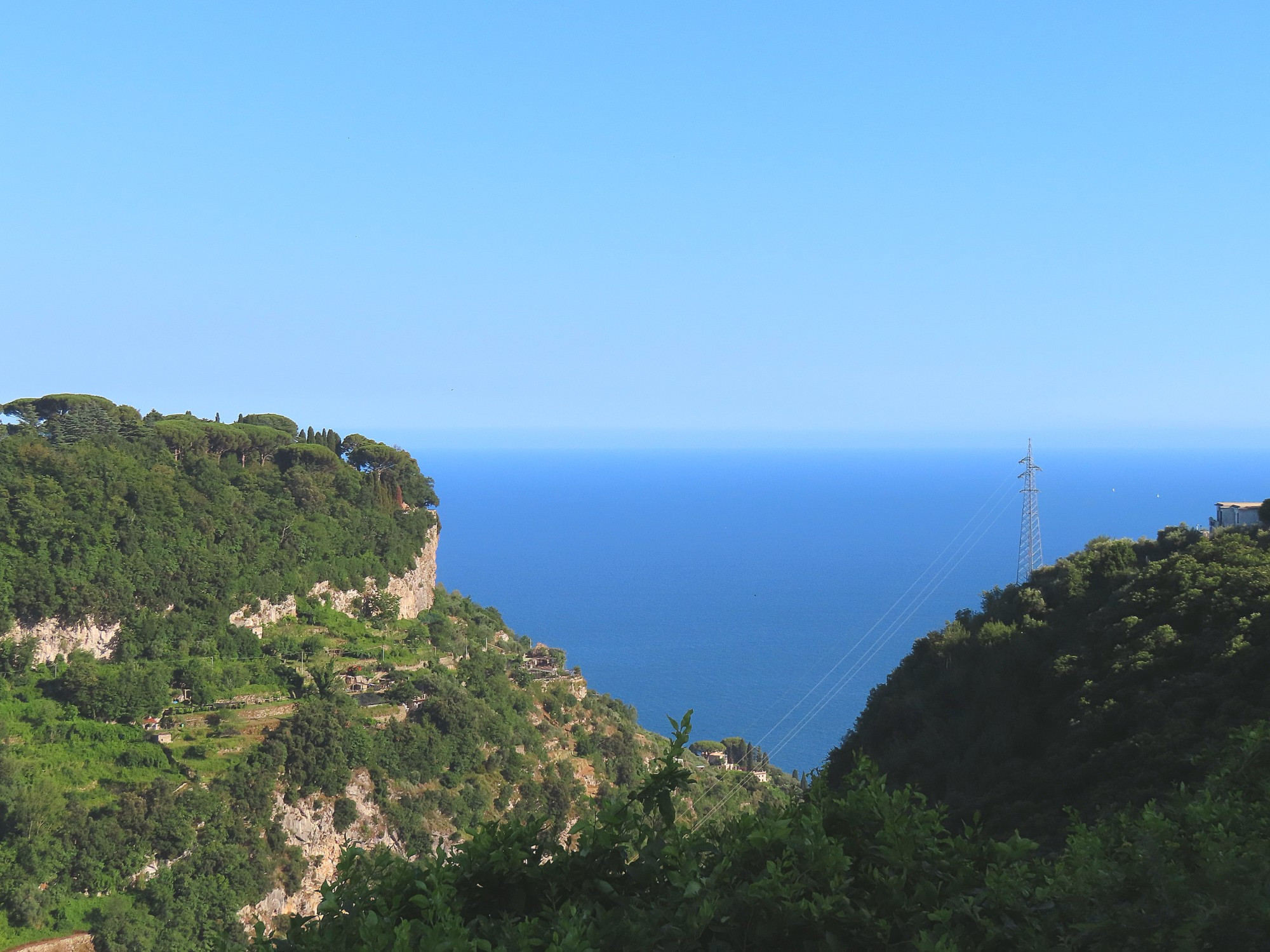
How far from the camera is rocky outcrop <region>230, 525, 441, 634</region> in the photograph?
114 ft

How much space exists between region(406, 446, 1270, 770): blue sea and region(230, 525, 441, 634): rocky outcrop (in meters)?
17.2

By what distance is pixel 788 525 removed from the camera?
142 m

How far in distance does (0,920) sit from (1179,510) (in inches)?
4510

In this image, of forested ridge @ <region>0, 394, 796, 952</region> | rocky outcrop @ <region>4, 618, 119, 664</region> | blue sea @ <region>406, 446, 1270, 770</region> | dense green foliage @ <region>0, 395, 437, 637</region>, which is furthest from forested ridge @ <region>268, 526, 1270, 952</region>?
blue sea @ <region>406, 446, 1270, 770</region>

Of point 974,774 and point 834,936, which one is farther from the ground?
point 834,936

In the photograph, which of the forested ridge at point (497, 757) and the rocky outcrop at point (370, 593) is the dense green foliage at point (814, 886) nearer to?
the forested ridge at point (497, 757)

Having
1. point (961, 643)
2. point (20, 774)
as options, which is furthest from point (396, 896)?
point (20, 774)

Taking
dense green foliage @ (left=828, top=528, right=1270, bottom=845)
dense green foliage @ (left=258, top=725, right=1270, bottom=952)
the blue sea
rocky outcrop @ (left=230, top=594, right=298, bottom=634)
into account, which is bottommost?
the blue sea

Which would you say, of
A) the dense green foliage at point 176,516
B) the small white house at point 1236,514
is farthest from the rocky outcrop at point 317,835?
the small white house at point 1236,514

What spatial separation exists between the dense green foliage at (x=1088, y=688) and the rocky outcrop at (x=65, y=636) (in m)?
23.7

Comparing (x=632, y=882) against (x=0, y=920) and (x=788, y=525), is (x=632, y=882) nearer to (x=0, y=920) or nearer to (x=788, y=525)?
(x=0, y=920)

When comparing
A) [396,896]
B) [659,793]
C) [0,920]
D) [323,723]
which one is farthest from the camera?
[323,723]

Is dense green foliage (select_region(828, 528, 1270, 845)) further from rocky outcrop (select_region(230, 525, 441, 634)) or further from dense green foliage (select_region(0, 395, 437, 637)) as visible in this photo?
dense green foliage (select_region(0, 395, 437, 637))

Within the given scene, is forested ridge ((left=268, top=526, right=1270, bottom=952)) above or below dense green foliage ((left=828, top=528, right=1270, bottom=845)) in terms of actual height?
above
